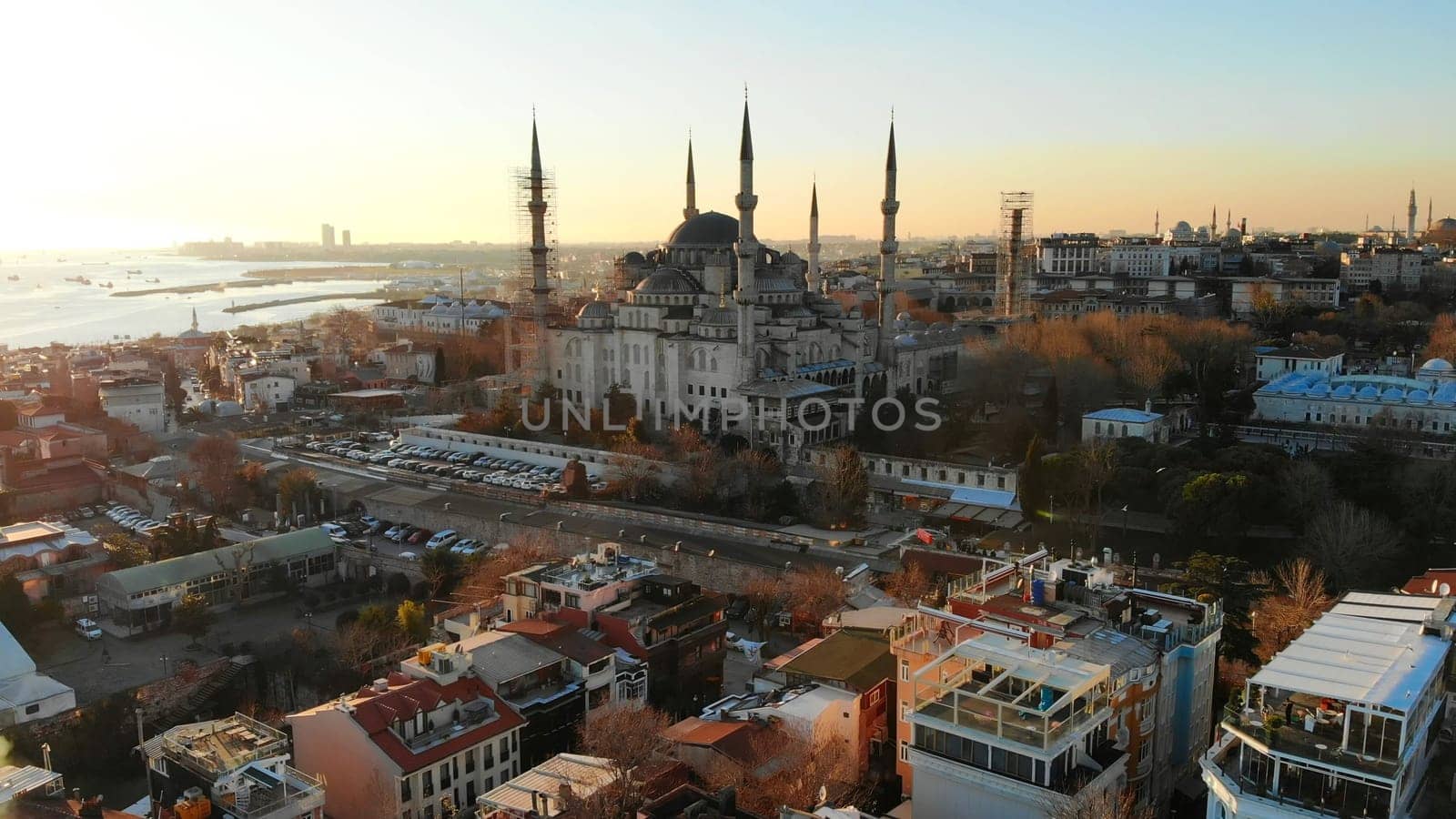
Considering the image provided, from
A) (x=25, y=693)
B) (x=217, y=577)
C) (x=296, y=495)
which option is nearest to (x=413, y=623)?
(x=25, y=693)

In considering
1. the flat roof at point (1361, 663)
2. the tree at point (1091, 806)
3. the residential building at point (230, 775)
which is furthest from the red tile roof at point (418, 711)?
the flat roof at point (1361, 663)

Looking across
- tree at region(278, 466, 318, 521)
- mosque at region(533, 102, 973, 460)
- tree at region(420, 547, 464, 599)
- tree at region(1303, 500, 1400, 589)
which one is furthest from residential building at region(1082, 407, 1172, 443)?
tree at region(278, 466, 318, 521)

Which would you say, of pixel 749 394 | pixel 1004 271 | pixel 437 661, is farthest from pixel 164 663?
pixel 1004 271

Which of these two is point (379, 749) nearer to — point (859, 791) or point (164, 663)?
point (859, 791)

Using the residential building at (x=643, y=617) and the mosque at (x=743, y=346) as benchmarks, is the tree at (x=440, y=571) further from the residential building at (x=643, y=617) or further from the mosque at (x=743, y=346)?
the mosque at (x=743, y=346)

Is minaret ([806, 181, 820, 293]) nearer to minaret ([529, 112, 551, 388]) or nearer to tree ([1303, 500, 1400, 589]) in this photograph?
minaret ([529, 112, 551, 388])

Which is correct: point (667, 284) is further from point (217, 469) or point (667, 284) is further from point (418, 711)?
point (418, 711)
